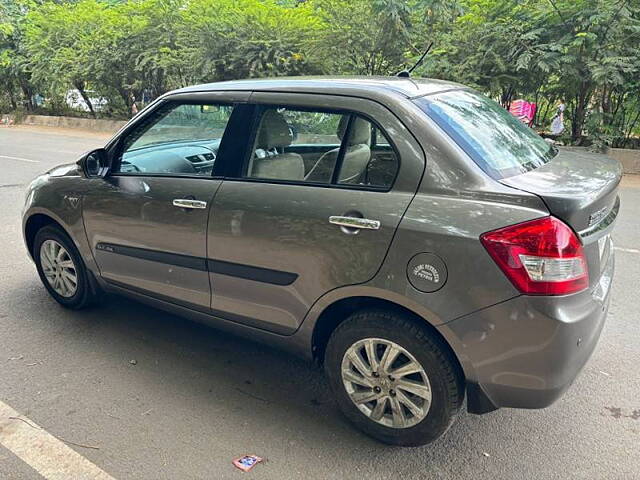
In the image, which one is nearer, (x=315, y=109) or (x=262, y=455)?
(x=262, y=455)

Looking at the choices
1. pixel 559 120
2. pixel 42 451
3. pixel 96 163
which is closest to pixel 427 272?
pixel 42 451

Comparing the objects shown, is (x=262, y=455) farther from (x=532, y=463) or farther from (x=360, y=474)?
(x=532, y=463)

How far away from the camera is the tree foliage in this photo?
10023mm

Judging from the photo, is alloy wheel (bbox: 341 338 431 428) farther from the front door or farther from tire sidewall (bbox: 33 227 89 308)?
tire sidewall (bbox: 33 227 89 308)

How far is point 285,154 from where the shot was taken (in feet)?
9.54

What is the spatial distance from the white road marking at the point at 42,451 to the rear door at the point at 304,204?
1.02 m

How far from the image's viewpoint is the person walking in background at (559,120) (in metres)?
11.6

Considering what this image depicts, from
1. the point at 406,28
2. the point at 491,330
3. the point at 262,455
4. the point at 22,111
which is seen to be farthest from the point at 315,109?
the point at 22,111

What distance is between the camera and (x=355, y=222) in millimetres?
2385

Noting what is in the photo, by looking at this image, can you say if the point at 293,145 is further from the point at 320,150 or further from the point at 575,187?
the point at 575,187

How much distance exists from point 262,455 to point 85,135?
18.2 metres

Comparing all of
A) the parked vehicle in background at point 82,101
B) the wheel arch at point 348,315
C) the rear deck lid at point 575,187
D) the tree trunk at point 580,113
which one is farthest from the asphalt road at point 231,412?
the parked vehicle in background at point 82,101

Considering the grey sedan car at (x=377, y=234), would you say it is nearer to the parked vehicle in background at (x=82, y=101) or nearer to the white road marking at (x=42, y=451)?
the white road marking at (x=42, y=451)

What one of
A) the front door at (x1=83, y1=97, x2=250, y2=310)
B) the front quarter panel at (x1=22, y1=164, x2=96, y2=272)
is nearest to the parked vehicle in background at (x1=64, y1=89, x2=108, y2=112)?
the front quarter panel at (x1=22, y1=164, x2=96, y2=272)
